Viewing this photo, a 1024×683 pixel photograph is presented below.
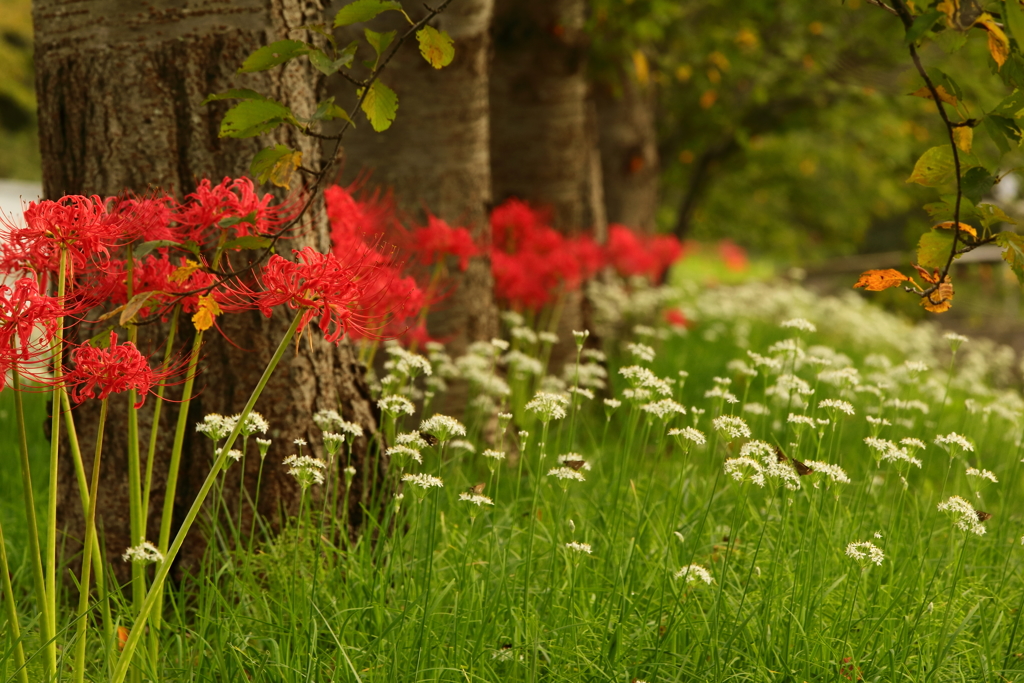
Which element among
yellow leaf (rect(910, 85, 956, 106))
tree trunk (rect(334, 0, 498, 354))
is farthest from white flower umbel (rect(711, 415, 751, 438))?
tree trunk (rect(334, 0, 498, 354))

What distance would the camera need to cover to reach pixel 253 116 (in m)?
1.74

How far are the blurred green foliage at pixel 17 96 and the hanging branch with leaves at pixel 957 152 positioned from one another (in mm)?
15617

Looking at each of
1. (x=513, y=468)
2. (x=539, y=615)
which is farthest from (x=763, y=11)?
(x=539, y=615)

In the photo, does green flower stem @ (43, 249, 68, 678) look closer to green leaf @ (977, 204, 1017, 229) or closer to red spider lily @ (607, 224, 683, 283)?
green leaf @ (977, 204, 1017, 229)

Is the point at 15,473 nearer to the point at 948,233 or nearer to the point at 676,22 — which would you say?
the point at 948,233

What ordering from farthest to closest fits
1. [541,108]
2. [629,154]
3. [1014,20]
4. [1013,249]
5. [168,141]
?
1. [629,154]
2. [541,108]
3. [168,141]
4. [1013,249]
5. [1014,20]

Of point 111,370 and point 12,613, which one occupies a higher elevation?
point 111,370

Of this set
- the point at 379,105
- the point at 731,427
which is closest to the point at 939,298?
the point at 731,427

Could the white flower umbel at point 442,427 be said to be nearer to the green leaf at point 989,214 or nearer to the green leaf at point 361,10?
the green leaf at point 361,10

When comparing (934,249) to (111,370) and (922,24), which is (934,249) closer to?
(922,24)

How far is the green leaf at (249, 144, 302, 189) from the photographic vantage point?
1.81m

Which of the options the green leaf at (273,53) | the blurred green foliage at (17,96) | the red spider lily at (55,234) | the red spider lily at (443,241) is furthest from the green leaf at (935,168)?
the blurred green foliage at (17,96)

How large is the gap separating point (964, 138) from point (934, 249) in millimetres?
228

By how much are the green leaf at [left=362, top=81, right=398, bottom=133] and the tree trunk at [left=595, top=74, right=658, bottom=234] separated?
600 cm
